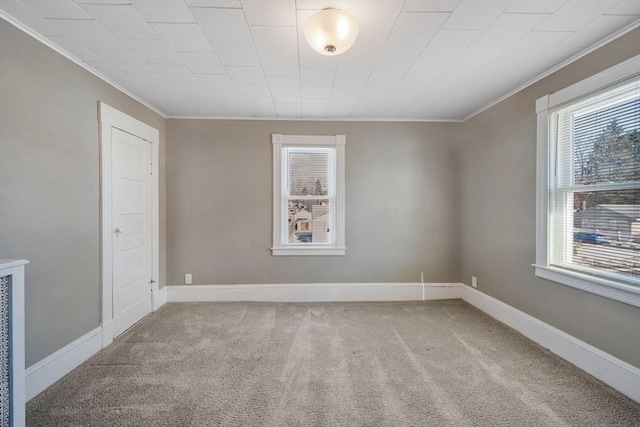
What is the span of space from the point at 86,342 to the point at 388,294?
10.5 ft

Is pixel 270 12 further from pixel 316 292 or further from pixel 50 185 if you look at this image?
pixel 316 292

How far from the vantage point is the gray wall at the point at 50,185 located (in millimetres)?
1761

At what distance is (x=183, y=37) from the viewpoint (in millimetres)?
1934

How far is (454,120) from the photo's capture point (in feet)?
12.3

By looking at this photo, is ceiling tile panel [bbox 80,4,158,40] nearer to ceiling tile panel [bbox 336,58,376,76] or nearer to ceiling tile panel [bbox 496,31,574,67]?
ceiling tile panel [bbox 336,58,376,76]

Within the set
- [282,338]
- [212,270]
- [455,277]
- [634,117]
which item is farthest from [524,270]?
[212,270]

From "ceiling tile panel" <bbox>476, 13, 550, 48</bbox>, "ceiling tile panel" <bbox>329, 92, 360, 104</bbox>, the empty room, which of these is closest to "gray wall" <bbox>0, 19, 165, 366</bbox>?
the empty room

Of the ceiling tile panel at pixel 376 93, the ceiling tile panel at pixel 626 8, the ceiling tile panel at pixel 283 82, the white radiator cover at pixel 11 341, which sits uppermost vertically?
the ceiling tile panel at pixel 376 93

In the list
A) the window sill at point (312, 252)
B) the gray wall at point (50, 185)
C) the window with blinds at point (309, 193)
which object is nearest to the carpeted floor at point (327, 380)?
the gray wall at point (50, 185)

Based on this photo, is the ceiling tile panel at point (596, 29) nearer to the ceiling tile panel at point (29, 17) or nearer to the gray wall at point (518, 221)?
the gray wall at point (518, 221)

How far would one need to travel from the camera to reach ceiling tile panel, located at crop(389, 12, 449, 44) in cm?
172

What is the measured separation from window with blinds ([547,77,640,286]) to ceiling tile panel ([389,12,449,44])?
4.35 feet

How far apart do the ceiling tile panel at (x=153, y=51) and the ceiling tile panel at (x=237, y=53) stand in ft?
1.21

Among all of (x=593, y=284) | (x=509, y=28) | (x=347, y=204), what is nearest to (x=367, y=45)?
(x=509, y=28)
